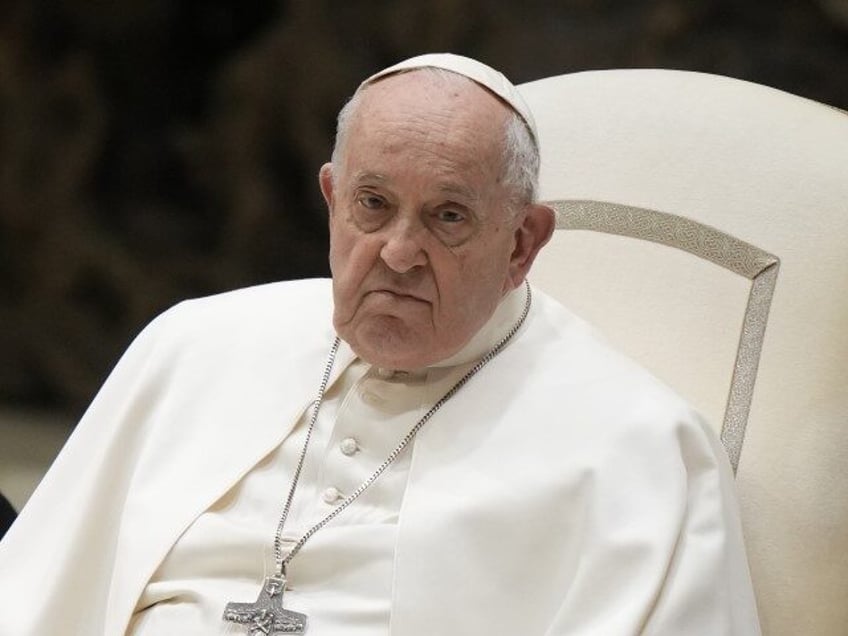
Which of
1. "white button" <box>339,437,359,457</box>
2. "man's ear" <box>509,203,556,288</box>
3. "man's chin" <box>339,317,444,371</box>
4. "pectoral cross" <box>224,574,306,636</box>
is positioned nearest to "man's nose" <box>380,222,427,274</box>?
"man's chin" <box>339,317,444,371</box>

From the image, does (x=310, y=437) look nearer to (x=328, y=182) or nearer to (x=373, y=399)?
(x=373, y=399)

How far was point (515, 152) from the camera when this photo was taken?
273cm

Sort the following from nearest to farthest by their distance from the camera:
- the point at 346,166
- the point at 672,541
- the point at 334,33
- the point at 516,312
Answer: the point at 672,541 < the point at 346,166 < the point at 516,312 < the point at 334,33

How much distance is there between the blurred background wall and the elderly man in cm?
200

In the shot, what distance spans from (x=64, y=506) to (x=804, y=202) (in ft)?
5.03

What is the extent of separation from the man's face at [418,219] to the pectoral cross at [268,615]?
439mm

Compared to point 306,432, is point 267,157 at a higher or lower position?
higher

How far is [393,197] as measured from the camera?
2.68 metres

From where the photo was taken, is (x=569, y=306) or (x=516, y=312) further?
(x=569, y=306)

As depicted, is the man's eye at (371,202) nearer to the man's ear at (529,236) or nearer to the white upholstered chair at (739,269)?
the man's ear at (529,236)

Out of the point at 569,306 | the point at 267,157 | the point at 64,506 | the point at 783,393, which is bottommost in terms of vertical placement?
the point at 64,506

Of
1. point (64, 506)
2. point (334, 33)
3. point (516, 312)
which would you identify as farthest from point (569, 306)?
point (334, 33)

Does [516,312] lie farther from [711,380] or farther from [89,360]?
[89,360]

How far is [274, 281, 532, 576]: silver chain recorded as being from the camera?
2.76 metres
